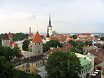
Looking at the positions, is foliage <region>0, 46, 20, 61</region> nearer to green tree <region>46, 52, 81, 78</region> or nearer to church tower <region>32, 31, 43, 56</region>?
church tower <region>32, 31, 43, 56</region>

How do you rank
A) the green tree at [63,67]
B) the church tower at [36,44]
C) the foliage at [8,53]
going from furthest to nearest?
the church tower at [36,44] → the foliage at [8,53] → the green tree at [63,67]

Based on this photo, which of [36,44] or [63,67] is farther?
[36,44]

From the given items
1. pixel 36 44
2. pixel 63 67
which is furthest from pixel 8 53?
pixel 63 67

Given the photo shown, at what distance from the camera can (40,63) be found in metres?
56.8

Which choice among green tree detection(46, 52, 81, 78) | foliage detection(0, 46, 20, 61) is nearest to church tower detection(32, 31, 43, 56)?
foliage detection(0, 46, 20, 61)

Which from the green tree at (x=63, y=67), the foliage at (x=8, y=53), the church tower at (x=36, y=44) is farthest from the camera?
the church tower at (x=36, y=44)

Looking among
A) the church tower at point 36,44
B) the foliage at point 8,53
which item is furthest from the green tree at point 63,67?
the church tower at point 36,44

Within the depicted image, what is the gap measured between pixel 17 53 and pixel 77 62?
2574 cm

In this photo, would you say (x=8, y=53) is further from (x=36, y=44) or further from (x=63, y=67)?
(x=63, y=67)

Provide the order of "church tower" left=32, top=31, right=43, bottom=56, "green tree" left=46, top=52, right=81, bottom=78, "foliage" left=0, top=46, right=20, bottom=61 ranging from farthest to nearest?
"church tower" left=32, top=31, right=43, bottom=56
"foliage" left=0, top=46, right=20, bottom=61
"green tree" left=46, top=52, right=81, bottom=78

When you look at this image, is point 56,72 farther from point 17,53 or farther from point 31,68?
point 17,53

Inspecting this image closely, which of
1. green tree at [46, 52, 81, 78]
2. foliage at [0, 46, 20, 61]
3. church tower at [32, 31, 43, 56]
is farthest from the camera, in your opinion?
church tower at [32, 31, 43, 56]

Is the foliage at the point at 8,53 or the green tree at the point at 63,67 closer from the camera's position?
the green tree at the point at 63,67

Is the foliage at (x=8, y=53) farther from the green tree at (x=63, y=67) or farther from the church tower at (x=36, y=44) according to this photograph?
the green tree at (x=63, y=67)
